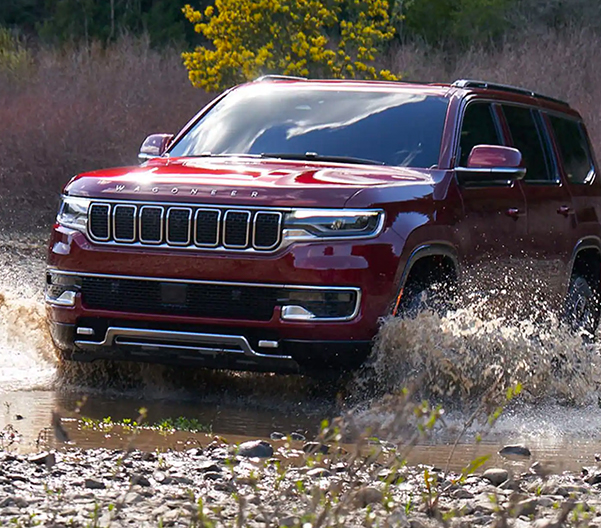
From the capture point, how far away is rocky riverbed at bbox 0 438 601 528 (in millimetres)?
4324

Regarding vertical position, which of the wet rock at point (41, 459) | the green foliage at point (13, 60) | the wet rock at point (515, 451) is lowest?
the green foliage at point (13, 60)

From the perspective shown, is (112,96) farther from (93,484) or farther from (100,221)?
(93,484)

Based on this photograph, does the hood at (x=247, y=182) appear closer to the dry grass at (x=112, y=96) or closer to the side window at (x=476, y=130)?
the side window at (x=476, y=130)

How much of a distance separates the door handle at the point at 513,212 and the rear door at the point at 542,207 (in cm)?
16

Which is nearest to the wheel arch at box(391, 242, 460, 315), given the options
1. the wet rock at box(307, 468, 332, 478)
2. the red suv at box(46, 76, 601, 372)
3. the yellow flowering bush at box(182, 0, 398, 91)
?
the red suv at box(46, 76, 601, 372)

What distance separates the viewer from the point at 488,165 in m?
7.66

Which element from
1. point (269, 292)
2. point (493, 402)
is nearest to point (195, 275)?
point (269, 292)

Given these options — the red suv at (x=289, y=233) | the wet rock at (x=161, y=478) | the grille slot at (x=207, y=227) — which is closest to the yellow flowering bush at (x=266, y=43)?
the red suv at (x=289, y=233)

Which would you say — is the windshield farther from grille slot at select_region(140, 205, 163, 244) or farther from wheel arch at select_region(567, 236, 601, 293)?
wheel arch at select_region(567, 236, 601, 293)

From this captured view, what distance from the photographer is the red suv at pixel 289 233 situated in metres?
6.72

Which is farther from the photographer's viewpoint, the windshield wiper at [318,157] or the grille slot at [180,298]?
the windshield wiper at [318,157]

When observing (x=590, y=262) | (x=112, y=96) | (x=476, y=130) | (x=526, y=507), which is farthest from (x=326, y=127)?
(x=112, y=96)

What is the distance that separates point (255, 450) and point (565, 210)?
12.6 feet

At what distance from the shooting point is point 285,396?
7.43 m
